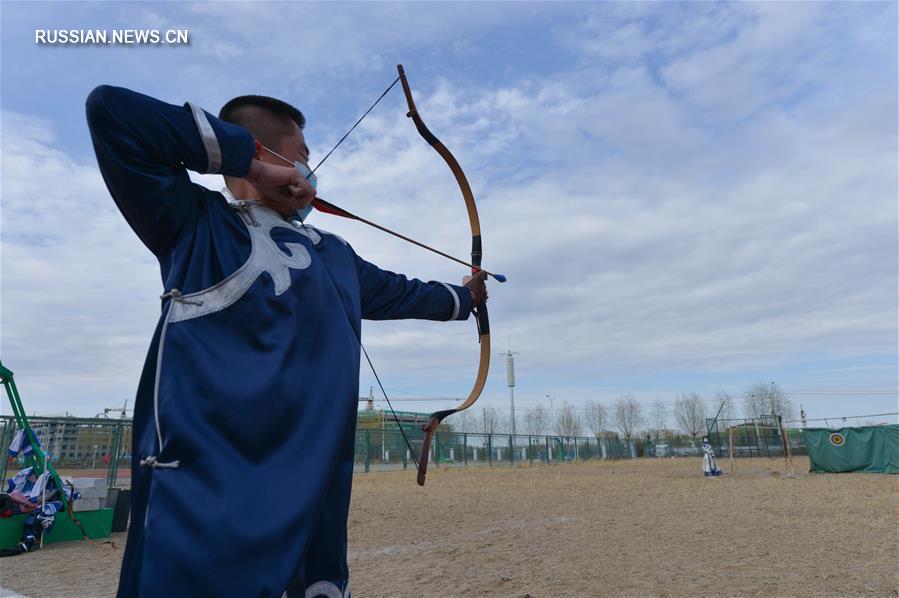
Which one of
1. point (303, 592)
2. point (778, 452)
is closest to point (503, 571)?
point (303, 592)

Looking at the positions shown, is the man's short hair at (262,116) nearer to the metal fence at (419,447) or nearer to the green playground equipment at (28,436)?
the metal fence at (419,447)

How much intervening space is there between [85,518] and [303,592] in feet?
26.9

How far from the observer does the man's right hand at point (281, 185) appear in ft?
5.19

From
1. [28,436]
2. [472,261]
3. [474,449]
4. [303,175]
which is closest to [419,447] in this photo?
[474,449]

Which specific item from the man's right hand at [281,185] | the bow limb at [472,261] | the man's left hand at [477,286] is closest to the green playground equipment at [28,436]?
the bow limb at [472,261]

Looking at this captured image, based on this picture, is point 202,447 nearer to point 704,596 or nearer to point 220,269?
point 220,269

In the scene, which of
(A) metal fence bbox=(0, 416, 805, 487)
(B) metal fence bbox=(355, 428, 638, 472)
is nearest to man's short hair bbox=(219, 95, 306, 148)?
(A) metal fence bbox=(0, 416, 805, 487)

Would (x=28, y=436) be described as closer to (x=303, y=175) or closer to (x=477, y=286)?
(x=477, y=286)

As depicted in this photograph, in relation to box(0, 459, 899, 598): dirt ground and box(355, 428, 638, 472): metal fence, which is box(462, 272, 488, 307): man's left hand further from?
box(355, 428, 638, 472): metal fence

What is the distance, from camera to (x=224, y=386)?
129 cm

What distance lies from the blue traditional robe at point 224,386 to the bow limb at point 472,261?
0.97 m

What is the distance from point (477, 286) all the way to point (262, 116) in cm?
130

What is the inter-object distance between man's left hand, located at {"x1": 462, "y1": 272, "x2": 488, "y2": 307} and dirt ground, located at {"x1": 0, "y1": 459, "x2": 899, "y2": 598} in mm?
3009

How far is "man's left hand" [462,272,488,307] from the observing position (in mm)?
2691
